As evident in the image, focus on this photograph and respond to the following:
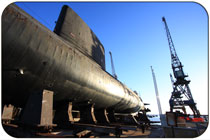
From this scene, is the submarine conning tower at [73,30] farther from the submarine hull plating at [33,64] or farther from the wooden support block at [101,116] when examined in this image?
the wooden support block at [101,116]

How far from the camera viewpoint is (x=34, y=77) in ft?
17.0

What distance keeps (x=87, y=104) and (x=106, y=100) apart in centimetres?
205

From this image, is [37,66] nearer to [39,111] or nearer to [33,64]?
[33,64]

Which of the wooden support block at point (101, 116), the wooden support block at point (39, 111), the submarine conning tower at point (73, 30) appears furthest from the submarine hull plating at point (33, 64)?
the wooden support block at point (101, 116)

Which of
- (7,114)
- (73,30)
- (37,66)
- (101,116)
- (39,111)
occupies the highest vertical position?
(73,30)

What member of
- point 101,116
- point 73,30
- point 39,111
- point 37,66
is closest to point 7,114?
point 39,111

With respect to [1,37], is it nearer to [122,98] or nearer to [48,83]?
[48,83]

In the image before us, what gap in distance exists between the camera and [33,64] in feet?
16.2

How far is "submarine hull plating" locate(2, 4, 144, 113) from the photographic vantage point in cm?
436

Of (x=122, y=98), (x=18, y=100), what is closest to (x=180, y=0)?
(x=18, y=100)

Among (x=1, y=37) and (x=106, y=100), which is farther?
(x=106, y=100)

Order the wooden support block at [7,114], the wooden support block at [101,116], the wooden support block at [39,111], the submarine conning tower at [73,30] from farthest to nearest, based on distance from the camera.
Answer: the wooden support block at [101,116], the submarine conning tower at [73,30], the wooden support block at [7,114], the wooden support block at [39,111]

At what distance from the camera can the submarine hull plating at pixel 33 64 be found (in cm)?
436

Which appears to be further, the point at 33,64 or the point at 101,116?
the point at 101,116
